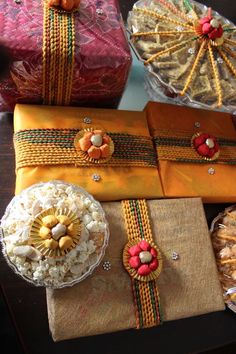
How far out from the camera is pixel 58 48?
75 centimetres

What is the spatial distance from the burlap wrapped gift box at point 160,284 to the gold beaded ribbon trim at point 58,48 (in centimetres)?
27

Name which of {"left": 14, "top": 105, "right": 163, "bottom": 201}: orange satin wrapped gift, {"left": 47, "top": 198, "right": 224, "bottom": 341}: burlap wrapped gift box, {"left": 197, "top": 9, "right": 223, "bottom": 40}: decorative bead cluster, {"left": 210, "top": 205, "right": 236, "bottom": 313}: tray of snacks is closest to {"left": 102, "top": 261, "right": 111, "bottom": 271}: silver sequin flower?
{"left": 47, "top": 198, "right": 224, "bottom": 341}: burlap wrapped gift box

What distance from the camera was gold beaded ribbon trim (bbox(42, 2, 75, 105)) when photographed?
29.6 inches

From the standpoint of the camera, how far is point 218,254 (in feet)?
2.86

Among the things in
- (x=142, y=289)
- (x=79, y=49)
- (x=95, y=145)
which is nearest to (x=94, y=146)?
(x=95, y=145)

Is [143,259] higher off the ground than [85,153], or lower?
lower

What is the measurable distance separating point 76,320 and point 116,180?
0.29 metres

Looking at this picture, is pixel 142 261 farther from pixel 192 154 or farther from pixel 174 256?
pixel 192 154

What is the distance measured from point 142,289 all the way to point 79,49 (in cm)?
48

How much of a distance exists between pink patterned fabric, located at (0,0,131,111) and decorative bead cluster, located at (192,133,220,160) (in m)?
0.22

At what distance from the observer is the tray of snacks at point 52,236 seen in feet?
2.25

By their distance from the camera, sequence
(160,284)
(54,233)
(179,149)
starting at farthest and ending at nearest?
(179,149) < (160,284) < (54,233)

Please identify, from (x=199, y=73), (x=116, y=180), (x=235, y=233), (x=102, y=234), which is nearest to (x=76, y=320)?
(x=102, y=234)

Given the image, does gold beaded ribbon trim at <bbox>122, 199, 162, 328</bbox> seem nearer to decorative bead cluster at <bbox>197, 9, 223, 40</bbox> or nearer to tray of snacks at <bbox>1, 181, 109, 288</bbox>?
tray of snacks at <bbox>1, 181, 109, 288</bbox>
